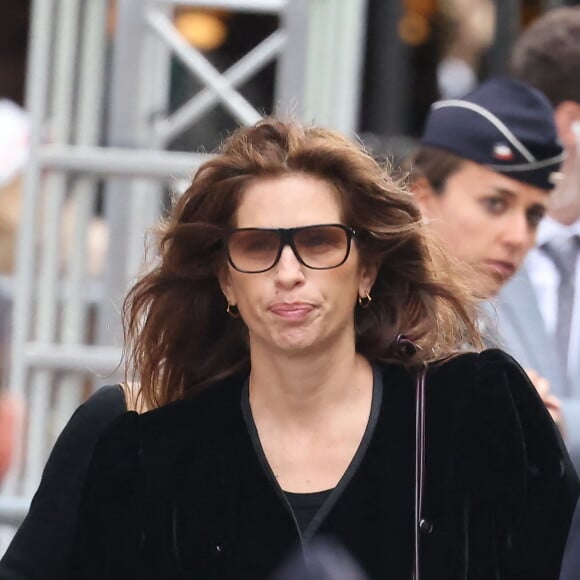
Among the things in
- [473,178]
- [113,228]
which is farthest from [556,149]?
[113,228]

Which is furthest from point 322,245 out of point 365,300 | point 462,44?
point 462,44

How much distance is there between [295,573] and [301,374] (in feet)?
1.23

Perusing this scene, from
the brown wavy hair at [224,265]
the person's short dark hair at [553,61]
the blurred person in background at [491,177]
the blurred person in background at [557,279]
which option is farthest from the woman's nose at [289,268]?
the person's short dark hair at [553,61]

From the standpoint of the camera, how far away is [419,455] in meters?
3.21

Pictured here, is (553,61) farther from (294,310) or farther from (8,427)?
(8,427)

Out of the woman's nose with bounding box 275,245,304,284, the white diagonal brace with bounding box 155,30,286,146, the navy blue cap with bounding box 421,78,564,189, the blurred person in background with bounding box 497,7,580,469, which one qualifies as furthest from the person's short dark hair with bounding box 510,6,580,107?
the woman's nose with bounding box 275,245,304,284

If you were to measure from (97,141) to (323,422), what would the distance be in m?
2.81

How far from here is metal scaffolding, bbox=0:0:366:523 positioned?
19.0 ft

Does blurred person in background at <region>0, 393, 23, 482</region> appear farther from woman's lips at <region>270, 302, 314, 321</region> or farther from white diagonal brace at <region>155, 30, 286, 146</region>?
woman's lips at <region>270, 302, 314, 321</region>

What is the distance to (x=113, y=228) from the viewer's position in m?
5.99

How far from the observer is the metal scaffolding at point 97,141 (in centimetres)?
579

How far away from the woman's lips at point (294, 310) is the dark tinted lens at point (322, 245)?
0.24 feet

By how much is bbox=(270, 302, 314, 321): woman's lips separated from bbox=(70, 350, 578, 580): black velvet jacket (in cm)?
25

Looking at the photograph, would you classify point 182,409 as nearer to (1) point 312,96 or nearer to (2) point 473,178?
(2) point 473,178
